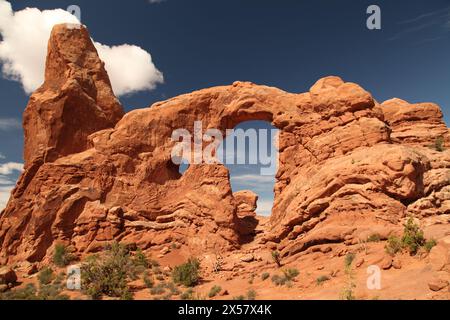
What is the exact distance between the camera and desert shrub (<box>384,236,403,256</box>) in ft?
45.9

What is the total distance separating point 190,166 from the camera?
25.8m

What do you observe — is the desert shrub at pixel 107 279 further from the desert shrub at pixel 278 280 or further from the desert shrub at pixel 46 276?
the desert shrub at pixel 278 280

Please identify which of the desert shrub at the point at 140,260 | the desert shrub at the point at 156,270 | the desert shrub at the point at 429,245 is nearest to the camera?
the desert shrub at the point at 429,245

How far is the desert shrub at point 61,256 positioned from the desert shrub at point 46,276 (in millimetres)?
960

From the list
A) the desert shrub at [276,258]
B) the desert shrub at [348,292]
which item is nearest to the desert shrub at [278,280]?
the desert shrub at [276,258]

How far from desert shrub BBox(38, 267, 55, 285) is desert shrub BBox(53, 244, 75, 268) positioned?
0.96 metres

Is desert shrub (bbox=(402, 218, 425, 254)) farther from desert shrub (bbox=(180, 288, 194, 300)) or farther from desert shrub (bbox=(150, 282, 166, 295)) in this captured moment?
desert shrub (bbox=(150, 282, 166, 295))

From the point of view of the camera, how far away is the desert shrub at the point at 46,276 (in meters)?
19.2

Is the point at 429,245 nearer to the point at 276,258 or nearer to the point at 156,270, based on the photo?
the point at 276,258

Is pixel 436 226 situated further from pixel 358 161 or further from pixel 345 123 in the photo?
pixel 345 123

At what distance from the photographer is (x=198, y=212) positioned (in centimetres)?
2394

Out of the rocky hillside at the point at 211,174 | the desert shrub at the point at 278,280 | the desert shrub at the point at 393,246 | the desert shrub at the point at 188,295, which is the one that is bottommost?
the desert shrub at the point at 188,295

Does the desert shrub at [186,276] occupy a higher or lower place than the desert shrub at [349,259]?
lower
